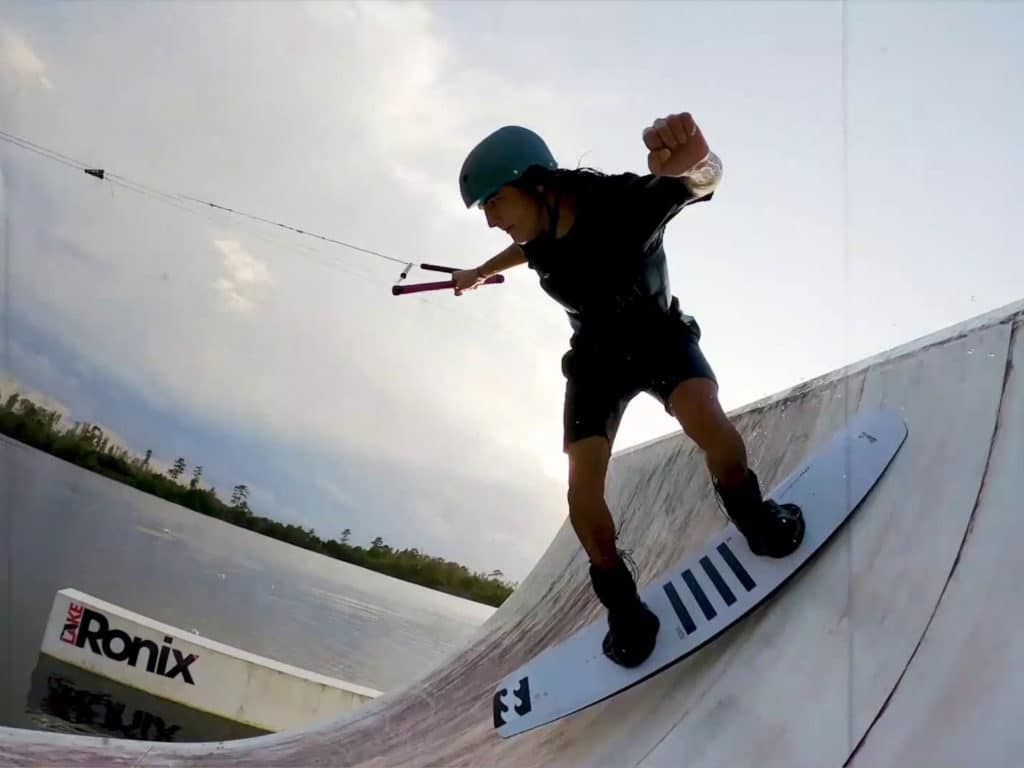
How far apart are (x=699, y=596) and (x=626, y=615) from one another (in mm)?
276

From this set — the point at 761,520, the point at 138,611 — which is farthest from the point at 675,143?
the point at 138,611

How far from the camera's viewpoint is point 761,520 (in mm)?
2314

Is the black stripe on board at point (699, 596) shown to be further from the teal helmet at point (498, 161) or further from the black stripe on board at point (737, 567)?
the teal helmet at point (498, 161)

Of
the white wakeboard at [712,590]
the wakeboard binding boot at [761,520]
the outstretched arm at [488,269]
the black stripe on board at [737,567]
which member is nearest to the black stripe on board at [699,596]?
the white wakeboard at [712,590]

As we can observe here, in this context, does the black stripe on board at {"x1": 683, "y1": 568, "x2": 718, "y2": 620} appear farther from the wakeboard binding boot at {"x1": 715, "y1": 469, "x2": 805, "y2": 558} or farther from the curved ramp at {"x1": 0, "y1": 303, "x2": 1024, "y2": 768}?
the wakeboard binding boot at {"x1": 715, "y1": 469, "x2": 805, "y2": 558}

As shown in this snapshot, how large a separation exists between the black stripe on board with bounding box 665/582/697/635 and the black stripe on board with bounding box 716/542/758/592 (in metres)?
0.21

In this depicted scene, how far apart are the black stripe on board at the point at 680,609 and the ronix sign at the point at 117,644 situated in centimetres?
1287

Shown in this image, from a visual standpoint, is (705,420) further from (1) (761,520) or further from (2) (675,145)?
(2) (675,145)

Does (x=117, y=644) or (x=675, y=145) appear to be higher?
(x=675, y=145)

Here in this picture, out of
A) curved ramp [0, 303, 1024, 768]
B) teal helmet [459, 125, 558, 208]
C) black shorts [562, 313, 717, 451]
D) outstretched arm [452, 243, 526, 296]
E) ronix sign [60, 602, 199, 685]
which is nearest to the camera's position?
curved ramp [0, 303, 1024, 768]

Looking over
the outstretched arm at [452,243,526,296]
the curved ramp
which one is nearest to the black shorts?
the outstretched arm at [452,243,526,296]

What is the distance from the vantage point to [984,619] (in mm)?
1375

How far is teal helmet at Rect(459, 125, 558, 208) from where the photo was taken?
7.42 feet

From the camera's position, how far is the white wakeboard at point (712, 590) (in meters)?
2.27
